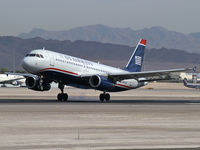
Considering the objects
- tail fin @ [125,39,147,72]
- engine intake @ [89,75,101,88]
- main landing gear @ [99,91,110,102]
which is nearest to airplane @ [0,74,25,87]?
tail fin @ [125,39,147,72]

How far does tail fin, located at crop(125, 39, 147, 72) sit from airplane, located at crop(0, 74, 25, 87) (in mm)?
70898

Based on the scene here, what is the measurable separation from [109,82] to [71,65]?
4579 millimetres

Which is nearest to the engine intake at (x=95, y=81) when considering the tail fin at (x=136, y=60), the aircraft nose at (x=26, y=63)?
the aircraft nose at (x=26, y=63)

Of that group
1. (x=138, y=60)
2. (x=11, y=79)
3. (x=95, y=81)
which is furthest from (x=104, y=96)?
(x=11, y=79)

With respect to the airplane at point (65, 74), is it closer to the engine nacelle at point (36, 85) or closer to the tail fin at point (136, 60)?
the engine nacelle at point (36, 85)

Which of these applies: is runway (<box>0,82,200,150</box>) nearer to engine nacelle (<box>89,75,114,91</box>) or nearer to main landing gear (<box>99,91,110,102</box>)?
engine nacelle (<box>89,75,114,91</box>)

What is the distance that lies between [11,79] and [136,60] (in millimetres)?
75898

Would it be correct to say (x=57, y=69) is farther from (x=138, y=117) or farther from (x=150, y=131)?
(x=150, y=131)

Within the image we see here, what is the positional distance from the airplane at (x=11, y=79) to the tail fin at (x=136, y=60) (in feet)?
233

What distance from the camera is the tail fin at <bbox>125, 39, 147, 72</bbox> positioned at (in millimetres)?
61781

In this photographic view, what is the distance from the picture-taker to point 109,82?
2029 inches

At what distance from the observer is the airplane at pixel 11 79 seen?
130000 millimetres

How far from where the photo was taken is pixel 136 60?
62.8 m

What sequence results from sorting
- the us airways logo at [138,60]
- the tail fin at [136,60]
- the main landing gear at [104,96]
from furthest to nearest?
the us airways logo at [138,60], the tail fin at [136,60], the main landing gear at [104,96]
